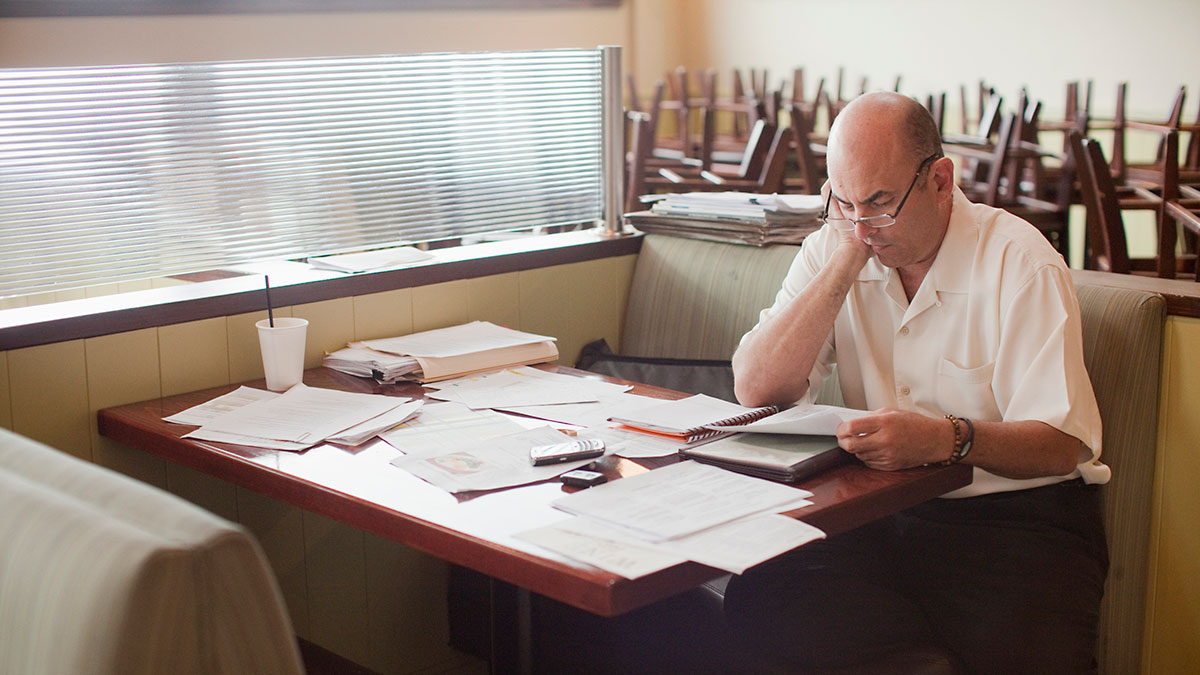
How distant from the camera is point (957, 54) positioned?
827 centimetres

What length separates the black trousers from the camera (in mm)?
1736

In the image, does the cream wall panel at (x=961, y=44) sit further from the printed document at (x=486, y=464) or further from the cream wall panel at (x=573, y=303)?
the printed document at (x=486, y=464)

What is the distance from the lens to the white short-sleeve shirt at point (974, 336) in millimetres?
1809

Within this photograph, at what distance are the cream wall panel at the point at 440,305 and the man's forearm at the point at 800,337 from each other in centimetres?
77

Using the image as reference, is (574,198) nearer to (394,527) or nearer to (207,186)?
(207,186)

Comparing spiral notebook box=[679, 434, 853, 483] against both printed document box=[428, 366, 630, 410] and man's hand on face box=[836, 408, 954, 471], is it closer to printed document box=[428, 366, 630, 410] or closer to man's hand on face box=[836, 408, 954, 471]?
man's hand on face box=[836, 408, 954, 471]

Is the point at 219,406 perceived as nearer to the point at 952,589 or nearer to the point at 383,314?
the point at 383,314

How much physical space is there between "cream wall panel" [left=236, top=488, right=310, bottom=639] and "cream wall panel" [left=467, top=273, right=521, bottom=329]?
59 cm

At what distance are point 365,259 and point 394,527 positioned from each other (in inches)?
42.4

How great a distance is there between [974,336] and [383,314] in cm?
117

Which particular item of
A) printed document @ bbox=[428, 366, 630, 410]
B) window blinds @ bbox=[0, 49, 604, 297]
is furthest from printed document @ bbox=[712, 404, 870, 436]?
window blinds @ bbox=[0, 49, 604, 297]

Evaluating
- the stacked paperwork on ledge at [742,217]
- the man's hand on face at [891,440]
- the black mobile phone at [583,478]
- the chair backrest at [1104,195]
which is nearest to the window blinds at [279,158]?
the stacked paperwork on ledge at [742,217]

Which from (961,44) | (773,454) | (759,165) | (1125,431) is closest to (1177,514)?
(1125,431)

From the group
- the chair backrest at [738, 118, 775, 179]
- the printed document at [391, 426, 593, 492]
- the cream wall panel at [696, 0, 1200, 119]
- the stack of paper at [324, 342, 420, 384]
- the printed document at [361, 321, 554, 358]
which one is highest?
the cream wall panel at [696, 0, 1200, 119]
